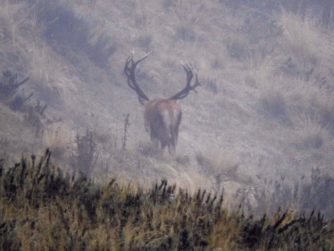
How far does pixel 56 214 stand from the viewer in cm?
356

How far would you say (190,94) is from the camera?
17766 mm

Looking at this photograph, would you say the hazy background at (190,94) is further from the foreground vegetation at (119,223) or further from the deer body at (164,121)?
the foreground vegetation at (119,223)

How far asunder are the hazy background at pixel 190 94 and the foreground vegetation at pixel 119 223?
386 cm

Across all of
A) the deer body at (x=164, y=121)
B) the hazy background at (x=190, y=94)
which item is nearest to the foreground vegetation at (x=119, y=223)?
the hazy background at (x=190, y=94)

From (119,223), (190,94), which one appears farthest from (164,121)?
(119,223)

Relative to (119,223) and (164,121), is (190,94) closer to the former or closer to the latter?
(164,121)

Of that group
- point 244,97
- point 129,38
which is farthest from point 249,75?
point 129,38

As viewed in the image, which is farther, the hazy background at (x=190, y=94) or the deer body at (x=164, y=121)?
the deer body at (x=164, y=121)

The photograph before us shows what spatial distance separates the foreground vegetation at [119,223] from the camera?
10.3 ft

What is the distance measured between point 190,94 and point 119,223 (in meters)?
14.5

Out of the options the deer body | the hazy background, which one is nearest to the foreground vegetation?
the hazy background

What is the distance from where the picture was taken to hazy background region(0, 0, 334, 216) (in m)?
10.3

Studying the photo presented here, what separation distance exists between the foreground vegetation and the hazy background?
12.7 feet

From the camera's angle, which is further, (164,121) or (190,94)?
(190,94)
